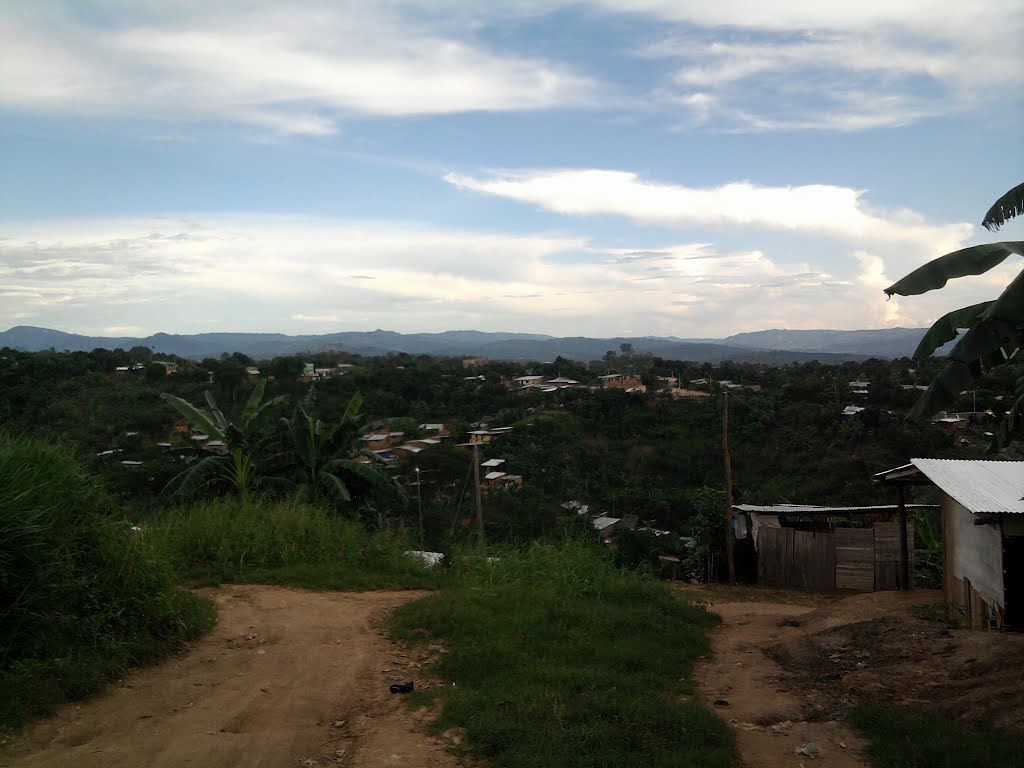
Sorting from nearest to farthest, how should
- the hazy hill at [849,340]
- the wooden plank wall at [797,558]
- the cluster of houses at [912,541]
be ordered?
the cluster of houses at [912,541] < the wooden plank wall at [797,558] < the hazy hill at [849,340]

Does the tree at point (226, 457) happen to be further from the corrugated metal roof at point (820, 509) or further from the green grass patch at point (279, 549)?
the corrugated metal roof at point (820, 509)

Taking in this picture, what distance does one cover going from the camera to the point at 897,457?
954 inches

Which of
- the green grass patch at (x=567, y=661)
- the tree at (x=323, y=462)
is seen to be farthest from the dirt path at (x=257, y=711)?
the tree at (x=323, y=462)

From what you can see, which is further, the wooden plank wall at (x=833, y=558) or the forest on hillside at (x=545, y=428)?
the forest on hillside at (x=545, y=428)

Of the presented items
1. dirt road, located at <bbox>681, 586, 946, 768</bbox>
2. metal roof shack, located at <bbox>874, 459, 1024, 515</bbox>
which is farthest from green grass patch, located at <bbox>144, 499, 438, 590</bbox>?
metal roof shack, located at <bbox>874, 459, 1024, 515</bbox>

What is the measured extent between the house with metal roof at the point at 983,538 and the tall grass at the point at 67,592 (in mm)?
7838

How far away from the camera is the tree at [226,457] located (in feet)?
39.6

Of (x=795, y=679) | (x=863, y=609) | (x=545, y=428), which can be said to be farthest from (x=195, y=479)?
(x=545, y=428)

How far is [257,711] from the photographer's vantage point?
5.05m

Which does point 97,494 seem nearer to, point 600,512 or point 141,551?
point 141,551

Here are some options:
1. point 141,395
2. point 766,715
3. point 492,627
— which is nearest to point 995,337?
point 766,715

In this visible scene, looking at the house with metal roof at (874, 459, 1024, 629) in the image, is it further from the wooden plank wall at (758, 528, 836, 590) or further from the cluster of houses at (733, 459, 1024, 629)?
the wooden plank wall at (758, 528, 836, 590)

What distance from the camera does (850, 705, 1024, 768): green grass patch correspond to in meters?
4.30

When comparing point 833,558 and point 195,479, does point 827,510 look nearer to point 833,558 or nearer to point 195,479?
point 833,558
